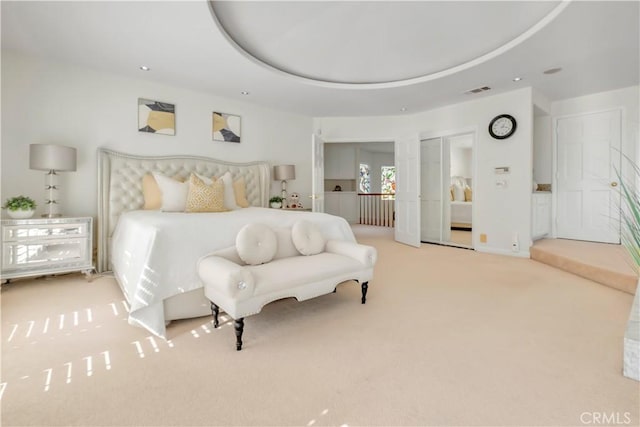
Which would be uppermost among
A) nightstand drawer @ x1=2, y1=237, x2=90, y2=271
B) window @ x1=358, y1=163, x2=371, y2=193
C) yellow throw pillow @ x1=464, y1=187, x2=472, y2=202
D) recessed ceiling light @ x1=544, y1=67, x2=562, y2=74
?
recessed ceiling light @ x1=544, y1=67, x2=562, y2=74

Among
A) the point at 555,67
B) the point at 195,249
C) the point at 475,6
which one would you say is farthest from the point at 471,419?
the point at 555,67

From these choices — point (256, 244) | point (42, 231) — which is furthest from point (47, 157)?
point (256, 244)

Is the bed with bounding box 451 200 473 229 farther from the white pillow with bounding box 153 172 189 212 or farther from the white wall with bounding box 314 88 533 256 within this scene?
the white pillow with bounding box 153 172 189 212

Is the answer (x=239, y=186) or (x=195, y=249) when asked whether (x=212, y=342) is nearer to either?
(x=195, y=249)

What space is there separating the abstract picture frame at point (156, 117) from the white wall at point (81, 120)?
2.5 inches

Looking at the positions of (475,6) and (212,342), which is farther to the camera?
(475,6)

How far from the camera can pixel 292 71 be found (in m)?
4.08

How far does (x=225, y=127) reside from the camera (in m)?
4.83

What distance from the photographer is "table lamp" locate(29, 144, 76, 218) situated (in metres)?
3.08

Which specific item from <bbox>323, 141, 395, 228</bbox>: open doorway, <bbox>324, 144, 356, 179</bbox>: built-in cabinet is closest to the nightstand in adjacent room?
<bbox>323, 141, 395, 228</bbox>: open doorway

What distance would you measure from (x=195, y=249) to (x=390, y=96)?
3956 mm

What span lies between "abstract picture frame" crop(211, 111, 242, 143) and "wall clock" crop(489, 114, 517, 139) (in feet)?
13.3

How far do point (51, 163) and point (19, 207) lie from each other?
516 mm

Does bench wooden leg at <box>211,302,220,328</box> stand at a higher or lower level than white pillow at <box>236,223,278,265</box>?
lower
